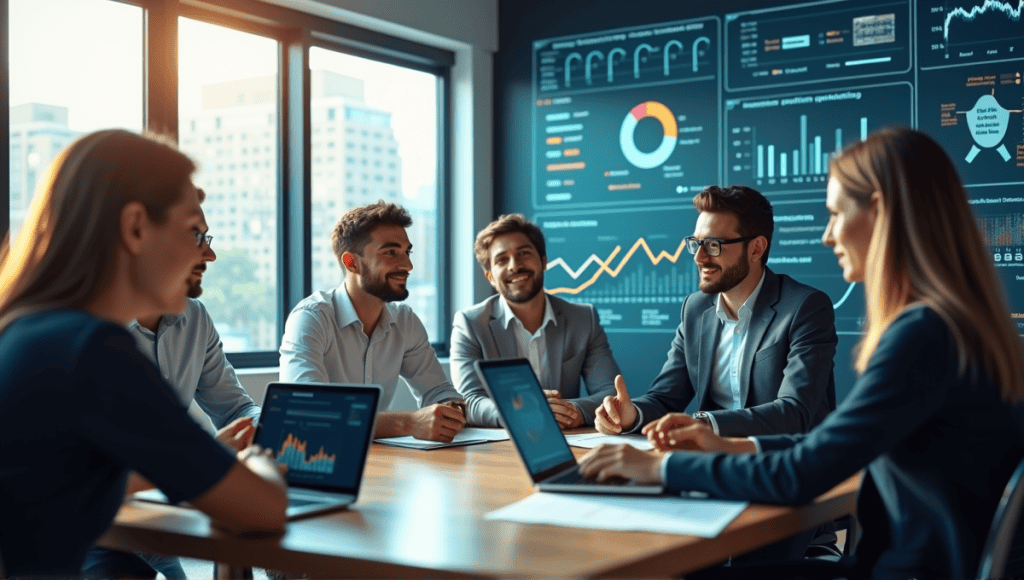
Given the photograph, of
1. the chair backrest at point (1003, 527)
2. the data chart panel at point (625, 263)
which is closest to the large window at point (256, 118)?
the data chart panel at point (625, 263)

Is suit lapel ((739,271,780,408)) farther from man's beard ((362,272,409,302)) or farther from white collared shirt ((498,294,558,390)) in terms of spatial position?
man's beard ((362,272,409,302))

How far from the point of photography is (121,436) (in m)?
1.28

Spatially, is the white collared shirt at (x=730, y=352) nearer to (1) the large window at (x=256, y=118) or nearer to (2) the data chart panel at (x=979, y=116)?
(2) the data chart panel at (x=979, y=116)

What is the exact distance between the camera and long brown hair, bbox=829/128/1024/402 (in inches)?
58.2

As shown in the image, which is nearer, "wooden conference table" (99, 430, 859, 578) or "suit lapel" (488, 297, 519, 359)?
"wooden conference table" (99, 430, 859, 578)

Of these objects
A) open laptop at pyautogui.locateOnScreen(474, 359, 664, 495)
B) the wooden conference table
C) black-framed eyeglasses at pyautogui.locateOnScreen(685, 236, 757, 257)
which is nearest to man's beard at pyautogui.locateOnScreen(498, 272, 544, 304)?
black-framed eyeglasses at pyautogui.locateOnScreen(685, 236, 757, 257)

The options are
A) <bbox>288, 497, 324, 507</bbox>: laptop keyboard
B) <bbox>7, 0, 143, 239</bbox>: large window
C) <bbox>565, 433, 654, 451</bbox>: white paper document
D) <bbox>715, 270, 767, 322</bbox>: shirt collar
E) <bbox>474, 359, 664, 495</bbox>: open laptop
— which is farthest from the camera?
<bbox>7, 0, 143, 239</bbox>: large window

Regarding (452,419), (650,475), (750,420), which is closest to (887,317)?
(650,475)

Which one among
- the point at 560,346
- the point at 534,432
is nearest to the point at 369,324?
the point at 560,346

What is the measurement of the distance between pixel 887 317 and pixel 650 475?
48cm

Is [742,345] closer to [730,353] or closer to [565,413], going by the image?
[730,353]

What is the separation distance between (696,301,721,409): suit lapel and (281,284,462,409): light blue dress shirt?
773 millimetres

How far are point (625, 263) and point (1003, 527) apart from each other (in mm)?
3913

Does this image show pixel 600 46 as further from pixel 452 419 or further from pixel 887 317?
pixel 887 317
